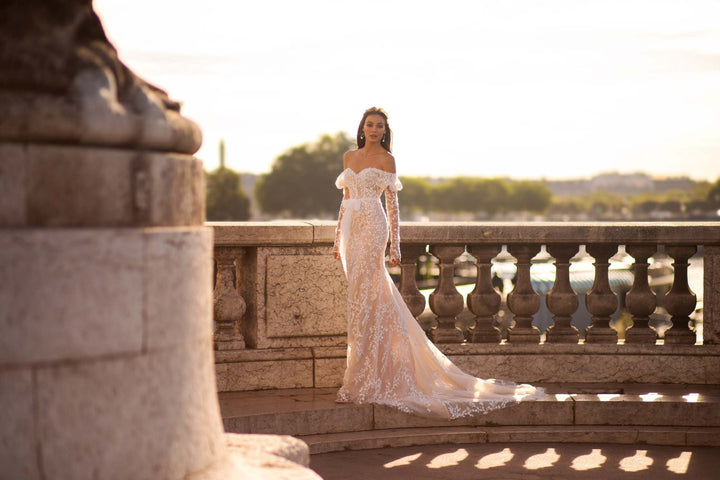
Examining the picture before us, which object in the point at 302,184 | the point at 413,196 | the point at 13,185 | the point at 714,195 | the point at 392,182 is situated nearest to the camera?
the point at 13,185

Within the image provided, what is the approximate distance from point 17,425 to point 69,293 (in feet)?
1.28

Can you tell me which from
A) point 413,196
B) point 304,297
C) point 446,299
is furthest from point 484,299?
point 413,196

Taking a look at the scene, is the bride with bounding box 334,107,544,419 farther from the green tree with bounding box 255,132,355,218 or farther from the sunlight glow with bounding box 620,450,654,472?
the green tree with bounding box 255,132,355,218

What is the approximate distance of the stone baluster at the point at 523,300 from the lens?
725 cm

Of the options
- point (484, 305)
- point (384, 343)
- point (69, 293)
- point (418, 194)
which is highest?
point (418, 194)

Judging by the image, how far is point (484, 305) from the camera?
23.9ft

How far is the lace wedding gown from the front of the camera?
6570 mm

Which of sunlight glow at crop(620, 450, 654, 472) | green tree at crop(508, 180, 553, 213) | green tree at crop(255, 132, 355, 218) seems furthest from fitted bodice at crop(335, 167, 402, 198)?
green tree at crop(508, 180, 553, 213)

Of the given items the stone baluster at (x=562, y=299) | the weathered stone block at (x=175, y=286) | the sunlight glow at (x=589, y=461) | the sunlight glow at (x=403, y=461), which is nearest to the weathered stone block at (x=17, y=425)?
the weathered stone block at (x=175, y=286)

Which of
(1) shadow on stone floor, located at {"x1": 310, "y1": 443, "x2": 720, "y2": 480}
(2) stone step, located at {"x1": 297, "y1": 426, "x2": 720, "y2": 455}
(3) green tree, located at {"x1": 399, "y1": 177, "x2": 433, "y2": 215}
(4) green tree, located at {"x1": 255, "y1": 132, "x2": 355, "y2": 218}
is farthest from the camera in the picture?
(3) green tree, located at {"x1": 399, "y1": 177, "x2": 433, "y2": 215}

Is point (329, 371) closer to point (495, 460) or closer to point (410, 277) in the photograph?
point (410, 277)

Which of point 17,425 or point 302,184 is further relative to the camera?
point 302,184

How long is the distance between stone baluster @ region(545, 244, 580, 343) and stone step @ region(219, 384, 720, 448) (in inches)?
28.9

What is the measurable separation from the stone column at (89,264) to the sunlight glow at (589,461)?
3303mm
